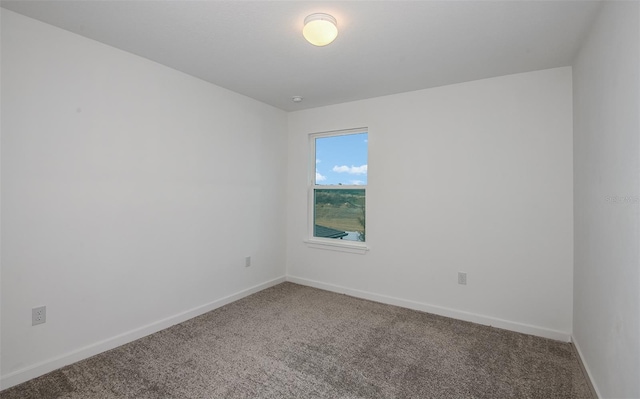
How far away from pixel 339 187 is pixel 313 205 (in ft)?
1.66

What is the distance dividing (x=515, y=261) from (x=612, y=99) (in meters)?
1.69

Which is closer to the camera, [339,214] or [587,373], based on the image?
[587,373]

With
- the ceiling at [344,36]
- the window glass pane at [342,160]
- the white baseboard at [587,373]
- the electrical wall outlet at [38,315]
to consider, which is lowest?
the white baseboard at [587,373]

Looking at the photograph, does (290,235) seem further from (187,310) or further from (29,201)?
(29,201)

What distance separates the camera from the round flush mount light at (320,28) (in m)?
1.97

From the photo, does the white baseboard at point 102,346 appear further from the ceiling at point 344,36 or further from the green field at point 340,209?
the ceiling at point 344,36

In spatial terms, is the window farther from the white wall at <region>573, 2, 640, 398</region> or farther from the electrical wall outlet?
the electrical wall outlet

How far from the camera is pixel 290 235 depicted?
176 inches

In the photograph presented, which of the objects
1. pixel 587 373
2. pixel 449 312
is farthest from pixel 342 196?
pixel 587 373

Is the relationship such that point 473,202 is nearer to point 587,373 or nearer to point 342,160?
point 587,373

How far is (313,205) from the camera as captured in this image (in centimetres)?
436

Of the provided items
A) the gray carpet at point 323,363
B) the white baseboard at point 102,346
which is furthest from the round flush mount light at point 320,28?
the white baseboard at point 102,346

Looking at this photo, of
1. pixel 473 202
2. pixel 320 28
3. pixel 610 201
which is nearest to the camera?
pixel 610 201

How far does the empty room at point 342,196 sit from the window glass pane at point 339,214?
37 millimetres
